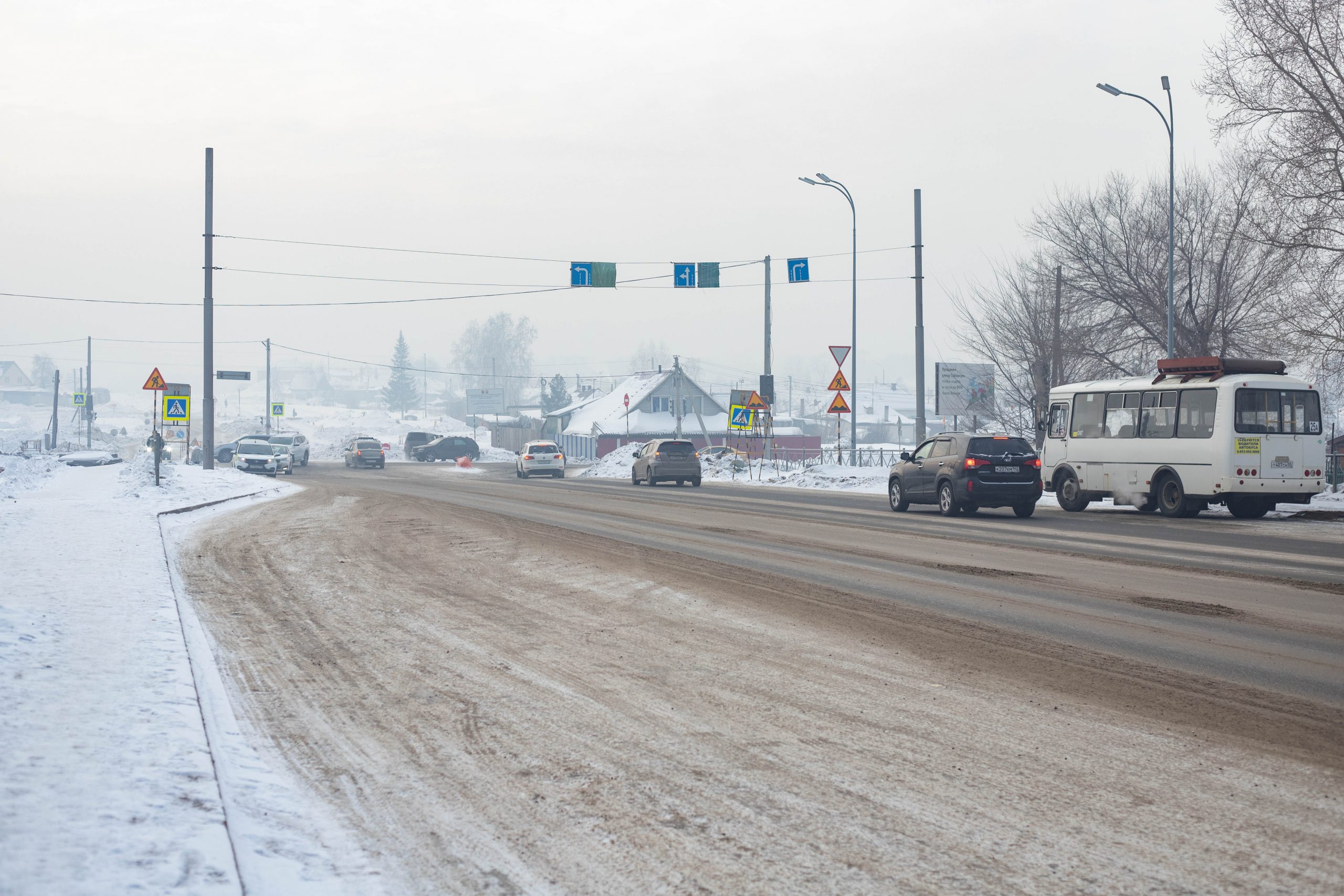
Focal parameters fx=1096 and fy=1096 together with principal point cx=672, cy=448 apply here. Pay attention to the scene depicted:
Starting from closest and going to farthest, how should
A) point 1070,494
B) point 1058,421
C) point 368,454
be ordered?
point 1070,494 → point 1058,421 → point 368,454

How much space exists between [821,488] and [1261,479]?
643 inches

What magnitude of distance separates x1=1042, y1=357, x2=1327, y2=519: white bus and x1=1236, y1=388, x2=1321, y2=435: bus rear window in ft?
0.05

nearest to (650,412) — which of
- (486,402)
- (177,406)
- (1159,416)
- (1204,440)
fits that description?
(177,406)

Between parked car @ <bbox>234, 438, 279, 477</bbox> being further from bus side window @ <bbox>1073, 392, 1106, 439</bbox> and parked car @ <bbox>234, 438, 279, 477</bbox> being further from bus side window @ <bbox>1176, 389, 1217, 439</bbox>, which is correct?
bus side window @ <bbox>1176, 389, 1217, 439</bbox>

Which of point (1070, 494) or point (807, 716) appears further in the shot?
point (1070, 494)

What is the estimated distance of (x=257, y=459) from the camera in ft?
152

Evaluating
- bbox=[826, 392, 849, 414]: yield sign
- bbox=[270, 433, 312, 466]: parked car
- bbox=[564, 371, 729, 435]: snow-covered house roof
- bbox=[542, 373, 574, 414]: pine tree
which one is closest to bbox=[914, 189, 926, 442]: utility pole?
bbox=[826, 392, 849, 414]: yield sign

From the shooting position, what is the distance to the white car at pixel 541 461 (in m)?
48.5

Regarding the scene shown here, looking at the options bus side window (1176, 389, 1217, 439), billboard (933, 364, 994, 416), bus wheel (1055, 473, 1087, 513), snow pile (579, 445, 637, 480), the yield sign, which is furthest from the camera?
snow pile (579, 445, 637, 480)

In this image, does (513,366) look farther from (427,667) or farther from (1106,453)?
(427,667)

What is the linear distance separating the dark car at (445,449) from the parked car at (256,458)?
30419mm

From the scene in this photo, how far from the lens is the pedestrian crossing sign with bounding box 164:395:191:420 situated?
31.6 m

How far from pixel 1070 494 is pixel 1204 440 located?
152 inches

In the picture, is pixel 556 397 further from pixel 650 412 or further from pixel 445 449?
pixel 445 449
